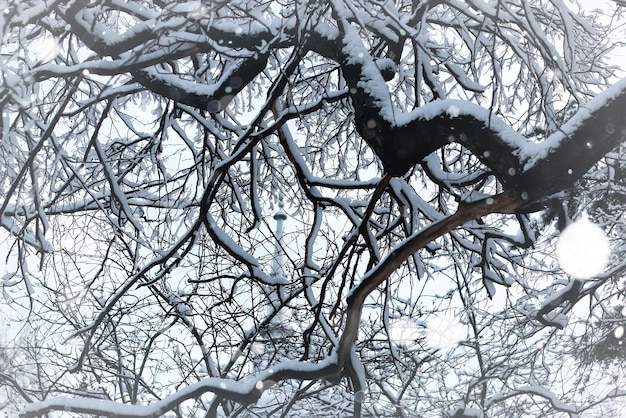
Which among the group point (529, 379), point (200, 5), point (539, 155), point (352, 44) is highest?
point (200, 5)

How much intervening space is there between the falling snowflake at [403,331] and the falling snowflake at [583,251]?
1.35 metres

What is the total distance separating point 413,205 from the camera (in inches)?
168

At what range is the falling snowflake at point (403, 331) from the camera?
18.3 ft

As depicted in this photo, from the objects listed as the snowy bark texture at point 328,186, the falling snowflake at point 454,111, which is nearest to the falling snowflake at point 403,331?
the snowy bark texture at point 328,186

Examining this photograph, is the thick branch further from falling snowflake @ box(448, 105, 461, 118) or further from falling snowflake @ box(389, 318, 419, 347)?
falling snowflake @ box(389, 318, 419, 347)

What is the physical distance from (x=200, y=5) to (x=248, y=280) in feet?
7.44

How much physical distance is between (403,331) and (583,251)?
163 centimetres

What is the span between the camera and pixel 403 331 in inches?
222

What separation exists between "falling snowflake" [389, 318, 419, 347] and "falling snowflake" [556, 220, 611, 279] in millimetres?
1351

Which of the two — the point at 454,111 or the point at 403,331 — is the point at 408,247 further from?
the point at 403,331

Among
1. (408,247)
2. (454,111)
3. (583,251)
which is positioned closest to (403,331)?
(583,251)

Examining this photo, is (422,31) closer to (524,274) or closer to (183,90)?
(183,90)

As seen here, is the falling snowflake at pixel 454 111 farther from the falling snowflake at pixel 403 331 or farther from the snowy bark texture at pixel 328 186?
the falling snowflake at pixel 403 331

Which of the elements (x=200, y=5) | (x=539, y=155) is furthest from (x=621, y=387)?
(x=200, y=5)
